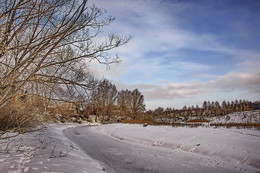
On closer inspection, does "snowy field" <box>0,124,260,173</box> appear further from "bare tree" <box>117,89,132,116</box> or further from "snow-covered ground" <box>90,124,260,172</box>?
"bare tree" <box>117,89,132,116</box>

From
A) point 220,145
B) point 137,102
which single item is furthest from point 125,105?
point 220,145

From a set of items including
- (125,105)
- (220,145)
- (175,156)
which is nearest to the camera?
(175,156)

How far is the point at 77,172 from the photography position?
14.0ft

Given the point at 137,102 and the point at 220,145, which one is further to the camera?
the point at 137,102

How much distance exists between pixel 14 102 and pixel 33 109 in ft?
2.44

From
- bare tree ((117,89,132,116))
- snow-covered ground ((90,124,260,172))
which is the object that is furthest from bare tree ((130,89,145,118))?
snow-covered ground ((90,124,260,172))

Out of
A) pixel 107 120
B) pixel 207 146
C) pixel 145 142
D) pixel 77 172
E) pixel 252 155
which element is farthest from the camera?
pixel 107 120

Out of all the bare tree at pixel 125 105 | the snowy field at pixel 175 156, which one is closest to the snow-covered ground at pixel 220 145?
the snowy field at pixel 175 156

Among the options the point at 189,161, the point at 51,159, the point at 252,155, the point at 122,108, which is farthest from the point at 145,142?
the point at 122,108

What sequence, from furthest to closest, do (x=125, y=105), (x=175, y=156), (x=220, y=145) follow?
(x=125, y=105)
(x=220, y=145)
(x=175, y=156)

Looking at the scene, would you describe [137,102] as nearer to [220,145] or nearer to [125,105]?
[125,105]

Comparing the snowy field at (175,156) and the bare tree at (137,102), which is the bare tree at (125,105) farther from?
the snowy field at (175,156)

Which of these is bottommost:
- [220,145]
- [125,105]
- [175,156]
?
[175,156]

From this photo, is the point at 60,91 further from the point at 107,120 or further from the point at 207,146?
the point at 107,120
